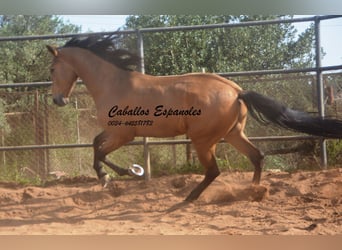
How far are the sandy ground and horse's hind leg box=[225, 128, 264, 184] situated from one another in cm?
6

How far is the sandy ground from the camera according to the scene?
12.2 feet

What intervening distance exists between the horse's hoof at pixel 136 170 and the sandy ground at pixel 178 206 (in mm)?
70

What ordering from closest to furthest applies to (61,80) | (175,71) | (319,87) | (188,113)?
(188,113)
(175,71)
(61,80)
(319,87)

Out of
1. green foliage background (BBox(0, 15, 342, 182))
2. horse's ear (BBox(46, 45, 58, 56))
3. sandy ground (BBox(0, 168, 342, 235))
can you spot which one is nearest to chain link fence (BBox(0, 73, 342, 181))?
green foliage background (BBox(0, 15, 342, 182))

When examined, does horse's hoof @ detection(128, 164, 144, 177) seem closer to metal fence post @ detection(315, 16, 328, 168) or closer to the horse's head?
the horse's head

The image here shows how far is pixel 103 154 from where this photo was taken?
13.4ft

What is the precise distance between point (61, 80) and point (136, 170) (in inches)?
36.0

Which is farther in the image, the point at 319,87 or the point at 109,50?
the point at 319,87

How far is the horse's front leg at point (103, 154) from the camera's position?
4.07 metres

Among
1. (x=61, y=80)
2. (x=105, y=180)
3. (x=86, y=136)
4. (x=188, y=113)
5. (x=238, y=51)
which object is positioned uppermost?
(x=238, y=51)

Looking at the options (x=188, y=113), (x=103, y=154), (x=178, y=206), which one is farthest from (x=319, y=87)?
(x=103, y=154)

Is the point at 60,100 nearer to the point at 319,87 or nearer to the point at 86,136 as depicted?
the point at 86,136

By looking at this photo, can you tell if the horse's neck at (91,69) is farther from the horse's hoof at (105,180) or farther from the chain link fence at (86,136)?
the horse's hoof at (105,180)

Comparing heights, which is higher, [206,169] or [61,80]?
[61,80]
